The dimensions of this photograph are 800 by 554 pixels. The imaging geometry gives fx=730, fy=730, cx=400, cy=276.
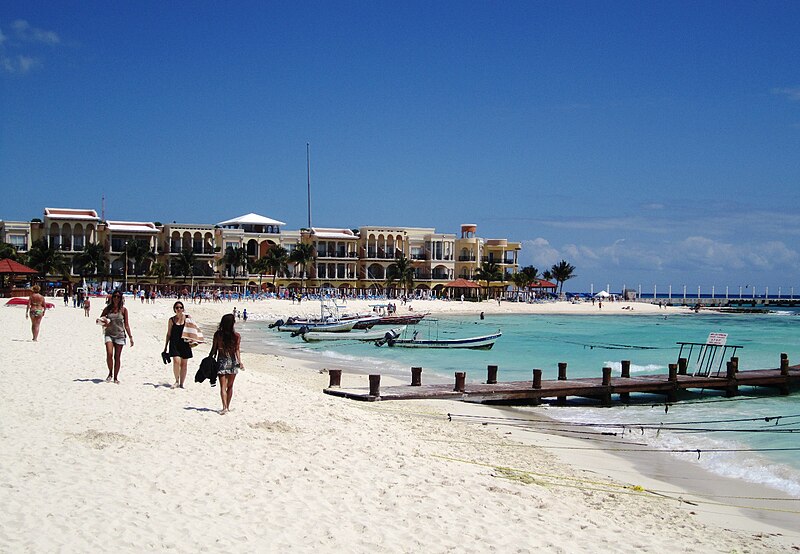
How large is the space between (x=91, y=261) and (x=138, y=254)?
479cm

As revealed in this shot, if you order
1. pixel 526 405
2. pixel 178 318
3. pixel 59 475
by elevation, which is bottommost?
pixel 526 405

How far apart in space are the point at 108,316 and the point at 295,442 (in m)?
4.81

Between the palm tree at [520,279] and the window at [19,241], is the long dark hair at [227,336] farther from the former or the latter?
the palm tree at [520,279]

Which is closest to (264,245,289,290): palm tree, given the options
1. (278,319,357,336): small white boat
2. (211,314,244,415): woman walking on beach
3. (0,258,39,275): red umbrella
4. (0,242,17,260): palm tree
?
(0,242,17,260): palm tree

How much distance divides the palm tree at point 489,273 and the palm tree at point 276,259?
2474cm

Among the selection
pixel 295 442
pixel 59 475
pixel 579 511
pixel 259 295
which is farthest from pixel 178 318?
pixel 259 295

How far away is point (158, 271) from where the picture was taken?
3164 inches

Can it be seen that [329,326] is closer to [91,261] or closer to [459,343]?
[459,343]

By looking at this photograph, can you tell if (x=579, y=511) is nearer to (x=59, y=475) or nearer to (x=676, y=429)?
(x=59, y=475)

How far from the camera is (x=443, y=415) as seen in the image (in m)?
15.8

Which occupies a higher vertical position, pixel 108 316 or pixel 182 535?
pixel 108 316

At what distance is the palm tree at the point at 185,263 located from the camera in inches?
3132

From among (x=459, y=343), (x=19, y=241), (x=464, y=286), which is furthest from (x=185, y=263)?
(x=459, y=343)

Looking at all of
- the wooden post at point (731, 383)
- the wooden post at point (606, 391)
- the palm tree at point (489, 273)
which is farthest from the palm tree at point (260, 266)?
the wooden post at point (606, 391)
